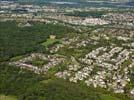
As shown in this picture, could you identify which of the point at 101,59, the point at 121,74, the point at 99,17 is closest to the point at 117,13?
the point at 99,17

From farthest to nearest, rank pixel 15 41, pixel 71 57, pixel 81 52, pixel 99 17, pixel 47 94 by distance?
1. pixel 99 17
2. pixel 15 41
3. pixel 81 52
4. pixel 71 57
5. pixel 47 94

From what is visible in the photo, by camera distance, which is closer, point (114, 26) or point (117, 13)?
point (114, 26)

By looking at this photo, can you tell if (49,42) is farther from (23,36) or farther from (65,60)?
(65,60)

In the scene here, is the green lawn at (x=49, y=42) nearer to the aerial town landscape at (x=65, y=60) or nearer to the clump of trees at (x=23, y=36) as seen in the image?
the aerial town landscape at (x=65, y=60)

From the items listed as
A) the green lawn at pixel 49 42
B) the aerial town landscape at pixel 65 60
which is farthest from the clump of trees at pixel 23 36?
the green lawn at pixel 49 42

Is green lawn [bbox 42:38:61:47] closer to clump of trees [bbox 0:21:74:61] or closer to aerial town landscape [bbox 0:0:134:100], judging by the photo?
aerial town landscape [bbox 0:0:134:100]

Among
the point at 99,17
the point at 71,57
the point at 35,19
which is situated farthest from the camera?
the point at 99,17

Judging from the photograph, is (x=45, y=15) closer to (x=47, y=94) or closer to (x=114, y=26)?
(x=114, y=26)

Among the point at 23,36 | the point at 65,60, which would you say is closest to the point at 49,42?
the point at 23,36
